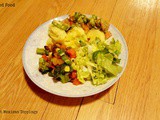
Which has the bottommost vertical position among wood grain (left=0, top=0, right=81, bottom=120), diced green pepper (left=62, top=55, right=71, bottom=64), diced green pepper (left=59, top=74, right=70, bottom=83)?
wood grain (left=0, top=0, right=81, bottom=120)

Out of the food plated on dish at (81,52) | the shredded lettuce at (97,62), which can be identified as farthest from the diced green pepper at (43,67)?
the shredded lettuce at (97,62)

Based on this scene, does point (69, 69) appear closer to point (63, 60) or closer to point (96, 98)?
point (63, 60)

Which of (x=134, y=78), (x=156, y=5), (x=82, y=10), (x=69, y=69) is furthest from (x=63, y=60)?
(x=156, y=5)

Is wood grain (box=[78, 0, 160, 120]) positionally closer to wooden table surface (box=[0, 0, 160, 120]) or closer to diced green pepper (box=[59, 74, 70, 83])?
wooden table surface (box=[0, 0, 160, 120])

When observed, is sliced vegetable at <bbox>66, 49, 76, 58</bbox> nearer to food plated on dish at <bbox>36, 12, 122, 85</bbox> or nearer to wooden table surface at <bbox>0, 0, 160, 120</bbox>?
food plated on dish at <bbox>36, 12, 122, 85</bbox>

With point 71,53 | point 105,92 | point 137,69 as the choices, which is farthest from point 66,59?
point 137,69

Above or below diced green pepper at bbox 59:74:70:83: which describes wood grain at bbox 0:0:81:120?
below

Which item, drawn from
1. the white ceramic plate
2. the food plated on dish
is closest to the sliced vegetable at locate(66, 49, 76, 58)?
the food plated on dish
